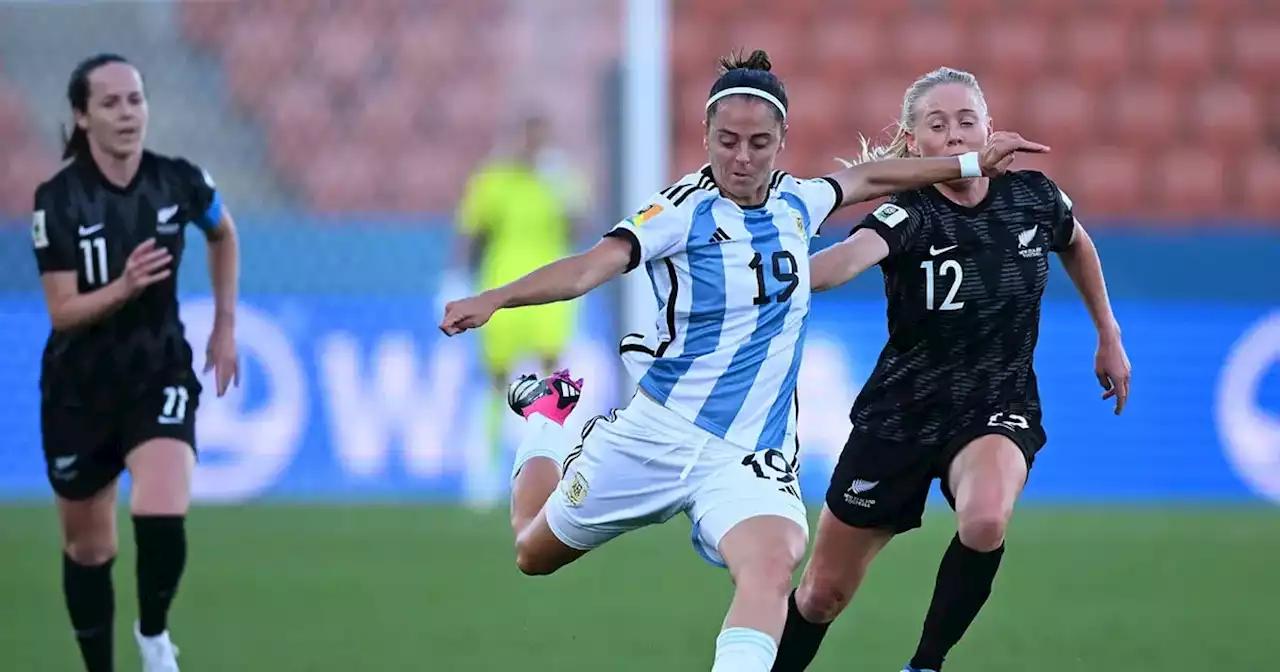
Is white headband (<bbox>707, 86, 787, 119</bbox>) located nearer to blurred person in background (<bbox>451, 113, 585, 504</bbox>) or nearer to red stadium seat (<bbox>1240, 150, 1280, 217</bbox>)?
blurred person in background (<bbox>451, 113, 585, 504</bbox>)

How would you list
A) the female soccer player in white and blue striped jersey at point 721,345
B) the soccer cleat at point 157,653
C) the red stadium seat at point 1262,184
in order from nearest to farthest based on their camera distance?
the female soccer player in white and blue striped jersey at point 721,345 → the soccer cleat at point 157,653 → the red stadium seat at point 1262,184

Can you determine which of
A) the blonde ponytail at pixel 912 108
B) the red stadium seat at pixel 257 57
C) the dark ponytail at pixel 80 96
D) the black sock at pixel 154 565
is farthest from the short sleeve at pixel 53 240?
the red stadium seat at pixel 257 57

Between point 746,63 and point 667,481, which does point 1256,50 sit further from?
point 667,481

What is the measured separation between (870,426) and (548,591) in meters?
3.06

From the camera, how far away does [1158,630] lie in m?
7.22

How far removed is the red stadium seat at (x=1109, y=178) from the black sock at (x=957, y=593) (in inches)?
362

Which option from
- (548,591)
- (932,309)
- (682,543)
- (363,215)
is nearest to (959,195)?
(932,309)

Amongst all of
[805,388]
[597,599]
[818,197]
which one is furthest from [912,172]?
[805,388]

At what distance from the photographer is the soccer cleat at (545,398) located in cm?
620

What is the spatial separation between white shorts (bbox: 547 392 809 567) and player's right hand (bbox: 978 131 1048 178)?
3.29 feet

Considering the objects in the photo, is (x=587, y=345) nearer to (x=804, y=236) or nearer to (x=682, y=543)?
(x=682, y=543)

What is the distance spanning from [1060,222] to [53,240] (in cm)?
325

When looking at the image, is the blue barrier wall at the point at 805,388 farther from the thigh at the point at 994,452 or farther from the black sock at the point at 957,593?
the black sock at the point at 957,593

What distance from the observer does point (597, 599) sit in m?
8.16
